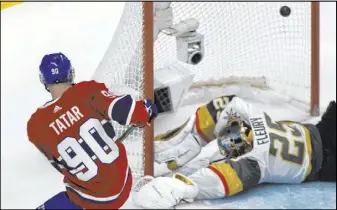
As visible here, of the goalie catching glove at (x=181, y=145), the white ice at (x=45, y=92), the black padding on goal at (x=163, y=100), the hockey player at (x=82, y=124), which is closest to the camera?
the hockey player at (x=82, y=124)

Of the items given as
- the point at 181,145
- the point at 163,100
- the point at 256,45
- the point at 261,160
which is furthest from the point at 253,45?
the point at 261,160

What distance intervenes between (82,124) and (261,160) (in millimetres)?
968

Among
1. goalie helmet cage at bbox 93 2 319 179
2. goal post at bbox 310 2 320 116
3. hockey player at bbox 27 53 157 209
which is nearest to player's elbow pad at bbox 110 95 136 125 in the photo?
hockey player at bbox 27 53 157 209

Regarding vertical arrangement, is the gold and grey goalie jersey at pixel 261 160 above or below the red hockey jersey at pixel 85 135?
below

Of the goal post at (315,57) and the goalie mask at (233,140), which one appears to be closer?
the goalie mask at (233,140)

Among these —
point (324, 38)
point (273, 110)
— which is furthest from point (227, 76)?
point (324, 38)

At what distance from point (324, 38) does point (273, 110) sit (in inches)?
30.4

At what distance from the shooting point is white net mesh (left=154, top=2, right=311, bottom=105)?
383cm

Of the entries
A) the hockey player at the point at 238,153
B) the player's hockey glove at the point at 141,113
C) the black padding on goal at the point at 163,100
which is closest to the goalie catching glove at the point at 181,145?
the hockey player at the point at 238,153

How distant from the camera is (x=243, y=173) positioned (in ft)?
10.2

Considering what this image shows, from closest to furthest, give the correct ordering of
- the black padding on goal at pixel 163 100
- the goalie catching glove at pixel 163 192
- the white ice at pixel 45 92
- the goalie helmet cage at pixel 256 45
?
1. the goalie catching glove at pixel 163 192
2. the white ice at pixel 45 92
3. the black padding on goal at pixel 163 100
4. the goalie helmet cage at pixel 256 45

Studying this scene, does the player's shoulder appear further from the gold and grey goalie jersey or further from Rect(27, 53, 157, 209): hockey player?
the gold and grey goalie jersey

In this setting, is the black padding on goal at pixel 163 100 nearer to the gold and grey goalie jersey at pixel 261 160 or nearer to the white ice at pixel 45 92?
the white ice at pixel 45 92

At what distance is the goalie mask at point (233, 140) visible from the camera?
3064mm
